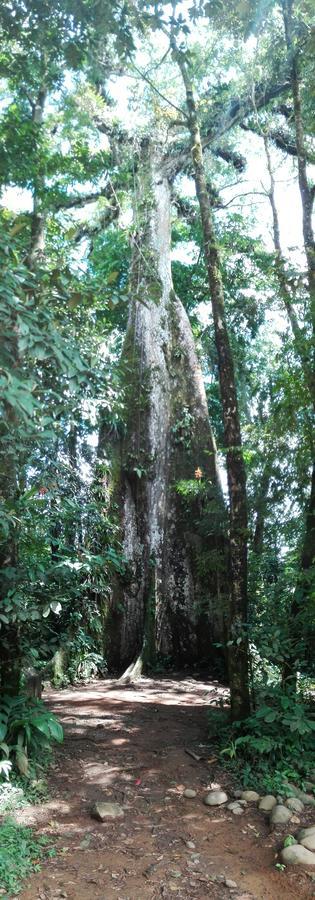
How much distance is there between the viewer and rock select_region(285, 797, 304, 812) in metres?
5.18

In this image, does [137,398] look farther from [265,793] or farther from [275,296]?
[265,793]

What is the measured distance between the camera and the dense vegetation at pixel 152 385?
5.37 metres

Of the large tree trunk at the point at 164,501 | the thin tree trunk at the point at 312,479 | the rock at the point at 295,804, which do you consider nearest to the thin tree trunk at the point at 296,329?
the thin tree trunk at the point at 312,479

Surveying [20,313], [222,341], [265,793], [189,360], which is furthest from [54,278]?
[189,360]

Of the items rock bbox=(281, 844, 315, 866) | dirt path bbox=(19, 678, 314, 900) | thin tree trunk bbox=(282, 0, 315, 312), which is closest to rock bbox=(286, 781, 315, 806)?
dirt path bbox=(19, 678, 314, 900)

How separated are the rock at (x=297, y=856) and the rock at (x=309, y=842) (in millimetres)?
84

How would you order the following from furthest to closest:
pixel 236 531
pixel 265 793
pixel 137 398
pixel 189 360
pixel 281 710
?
1. pixel 189 360
2. pixel 137 398
3. pixel 236 531
4. pixel 281 710
5. pixel 265 793

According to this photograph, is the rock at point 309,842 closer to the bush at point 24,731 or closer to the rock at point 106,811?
the rock at point 106,811

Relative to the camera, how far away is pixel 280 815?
197 inches

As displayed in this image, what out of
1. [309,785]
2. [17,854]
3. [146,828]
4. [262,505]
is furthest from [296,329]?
[17,854]

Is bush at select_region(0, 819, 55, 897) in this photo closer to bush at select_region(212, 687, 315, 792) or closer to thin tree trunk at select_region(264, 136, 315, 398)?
bush at select_region(212, 687, 315, 792)

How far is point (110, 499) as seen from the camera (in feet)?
36.2

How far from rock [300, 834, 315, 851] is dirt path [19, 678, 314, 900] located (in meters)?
0.22

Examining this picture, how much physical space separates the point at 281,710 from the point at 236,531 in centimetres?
176
